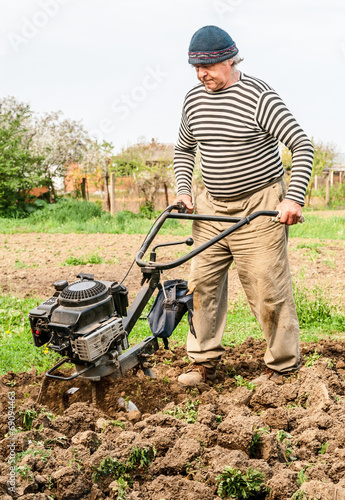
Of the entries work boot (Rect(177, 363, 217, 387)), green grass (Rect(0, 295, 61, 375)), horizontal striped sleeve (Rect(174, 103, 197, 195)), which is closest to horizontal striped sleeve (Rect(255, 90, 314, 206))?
horizontal striped sleeve (Rect(174, 103, 197, 195))

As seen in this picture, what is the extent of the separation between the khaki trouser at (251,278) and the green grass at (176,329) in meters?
0.84

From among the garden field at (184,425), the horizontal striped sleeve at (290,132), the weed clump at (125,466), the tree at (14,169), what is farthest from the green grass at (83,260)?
the tree at (14,169)

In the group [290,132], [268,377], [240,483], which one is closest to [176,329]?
[268,377]

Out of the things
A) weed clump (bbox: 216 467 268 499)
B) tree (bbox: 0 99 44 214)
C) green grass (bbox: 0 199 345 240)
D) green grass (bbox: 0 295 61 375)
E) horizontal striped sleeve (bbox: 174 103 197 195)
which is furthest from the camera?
tree (bbox: 0 99 44 214)

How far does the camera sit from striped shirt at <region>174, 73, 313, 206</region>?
3.16 m

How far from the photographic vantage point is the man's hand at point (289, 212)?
3033 millimetres

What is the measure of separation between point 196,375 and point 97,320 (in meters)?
0.98

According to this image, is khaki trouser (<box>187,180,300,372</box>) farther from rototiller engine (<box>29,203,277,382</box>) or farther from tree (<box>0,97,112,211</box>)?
tree (<box>0,97,112,211</box>)

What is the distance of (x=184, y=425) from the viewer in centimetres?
272

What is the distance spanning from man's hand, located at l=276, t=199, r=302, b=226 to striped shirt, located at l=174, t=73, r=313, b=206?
5 cm

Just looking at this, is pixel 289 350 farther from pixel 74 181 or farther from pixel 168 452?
pixel 74 181

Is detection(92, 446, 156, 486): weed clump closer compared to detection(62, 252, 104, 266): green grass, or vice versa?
detection(92, 446, 156, 486): weed clump

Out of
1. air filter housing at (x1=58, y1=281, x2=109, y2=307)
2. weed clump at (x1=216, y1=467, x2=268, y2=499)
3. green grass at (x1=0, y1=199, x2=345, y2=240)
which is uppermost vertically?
air filter housing at (x1=58, y1=281, x2=109, y2=307)

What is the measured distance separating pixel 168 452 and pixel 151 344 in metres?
1.08
